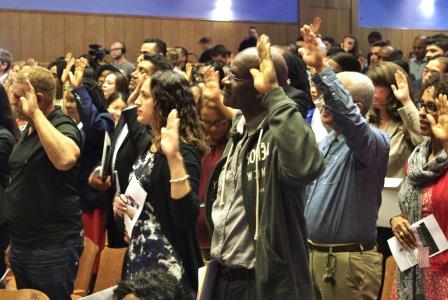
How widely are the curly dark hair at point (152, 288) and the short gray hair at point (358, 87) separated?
135cm

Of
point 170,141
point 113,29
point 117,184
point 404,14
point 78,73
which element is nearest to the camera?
point 170,141

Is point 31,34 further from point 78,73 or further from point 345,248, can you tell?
point 345,248

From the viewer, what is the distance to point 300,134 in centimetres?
227

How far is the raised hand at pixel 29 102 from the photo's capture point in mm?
3441

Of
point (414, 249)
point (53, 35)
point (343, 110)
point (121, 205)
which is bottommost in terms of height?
point (414, 249)

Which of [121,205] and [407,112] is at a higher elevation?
[407,112]

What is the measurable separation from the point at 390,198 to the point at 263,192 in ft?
5.98

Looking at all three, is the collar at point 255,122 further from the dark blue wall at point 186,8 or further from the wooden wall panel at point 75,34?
the wooden wall panel at point 75,34

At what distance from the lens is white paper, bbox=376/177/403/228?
3.98 metres

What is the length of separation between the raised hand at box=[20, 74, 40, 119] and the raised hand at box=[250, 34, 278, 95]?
1.39 m

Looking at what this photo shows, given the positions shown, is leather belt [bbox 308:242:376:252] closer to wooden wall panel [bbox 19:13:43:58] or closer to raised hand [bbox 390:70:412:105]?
raised hand [bbox 390:70:412:105]

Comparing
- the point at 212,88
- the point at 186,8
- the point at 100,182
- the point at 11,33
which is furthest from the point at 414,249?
the point at 186,8

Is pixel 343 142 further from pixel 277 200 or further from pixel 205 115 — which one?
pixel 277 200

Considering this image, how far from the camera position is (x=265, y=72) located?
2.38 metres
